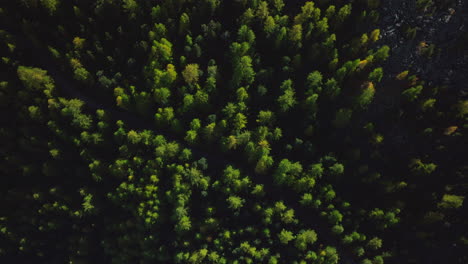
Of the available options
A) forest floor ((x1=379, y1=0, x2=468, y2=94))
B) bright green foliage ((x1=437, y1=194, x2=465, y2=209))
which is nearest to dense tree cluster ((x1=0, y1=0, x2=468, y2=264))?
bright green foliage ((x1=437, y1=194, x2=465, y2=209))

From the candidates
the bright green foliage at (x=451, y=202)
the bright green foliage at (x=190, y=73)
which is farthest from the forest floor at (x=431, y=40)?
the bright green foliage at (x=190, y=73)

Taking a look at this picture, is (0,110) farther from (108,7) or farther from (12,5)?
(108,7)

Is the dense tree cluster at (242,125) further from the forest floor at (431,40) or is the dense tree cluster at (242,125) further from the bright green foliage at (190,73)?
the forest floor at (431,40)

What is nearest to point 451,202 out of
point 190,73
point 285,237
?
point 285,237

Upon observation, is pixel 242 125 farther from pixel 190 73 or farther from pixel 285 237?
pixel 285 237

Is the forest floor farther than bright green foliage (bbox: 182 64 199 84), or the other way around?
bright green foliage (bbox: 182 64 199 84)

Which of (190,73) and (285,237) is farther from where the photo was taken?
(285,237)

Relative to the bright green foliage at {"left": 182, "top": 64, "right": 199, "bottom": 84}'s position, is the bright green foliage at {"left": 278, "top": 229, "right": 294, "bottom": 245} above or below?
below

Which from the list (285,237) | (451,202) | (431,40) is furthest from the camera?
(285,237)

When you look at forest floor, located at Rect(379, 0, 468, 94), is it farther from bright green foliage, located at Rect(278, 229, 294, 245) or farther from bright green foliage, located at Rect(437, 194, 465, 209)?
bright green foliage, located at Rect(278, 229, 294, 245)
